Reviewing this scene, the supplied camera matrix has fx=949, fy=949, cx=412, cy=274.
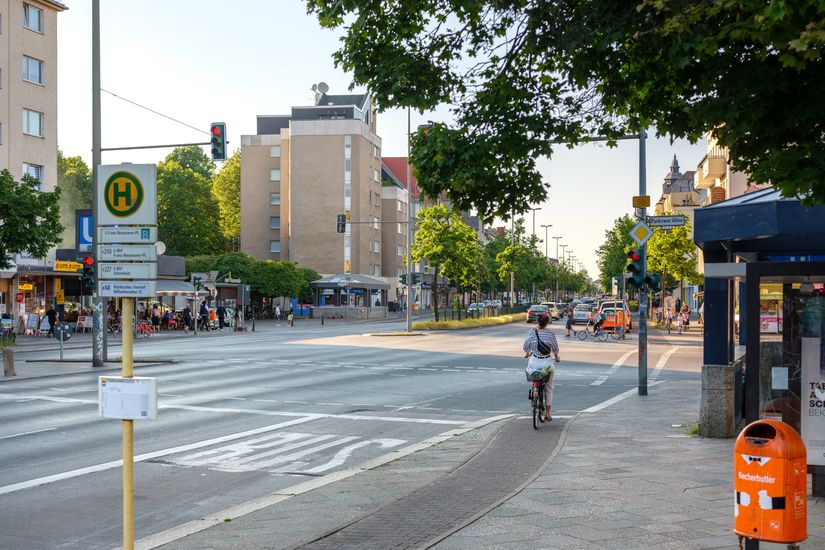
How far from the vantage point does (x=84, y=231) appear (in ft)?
102

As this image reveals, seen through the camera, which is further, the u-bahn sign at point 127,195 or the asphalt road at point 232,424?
the asphalt road at point 232,424

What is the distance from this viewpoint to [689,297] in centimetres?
10888

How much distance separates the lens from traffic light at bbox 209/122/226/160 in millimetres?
25125

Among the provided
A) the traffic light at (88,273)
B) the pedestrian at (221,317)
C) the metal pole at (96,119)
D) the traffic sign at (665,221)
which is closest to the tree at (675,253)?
the pedestrian at (221,317)

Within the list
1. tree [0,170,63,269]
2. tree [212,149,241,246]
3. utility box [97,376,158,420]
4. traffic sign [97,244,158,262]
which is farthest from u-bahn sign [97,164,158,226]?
tree [212,149,241,246]

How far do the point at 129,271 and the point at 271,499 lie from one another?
3.56 metres

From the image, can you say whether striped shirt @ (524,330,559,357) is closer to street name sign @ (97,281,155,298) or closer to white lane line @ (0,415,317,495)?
white lane line @ (0,415,317,495)

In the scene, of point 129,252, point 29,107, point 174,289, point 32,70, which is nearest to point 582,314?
point 174,289

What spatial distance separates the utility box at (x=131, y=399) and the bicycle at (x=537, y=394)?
8.57 m

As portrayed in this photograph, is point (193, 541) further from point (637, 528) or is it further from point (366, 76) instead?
point (366, 76)

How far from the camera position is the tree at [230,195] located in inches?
4245

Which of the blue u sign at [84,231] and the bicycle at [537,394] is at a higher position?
the blue u sign at [84,231]

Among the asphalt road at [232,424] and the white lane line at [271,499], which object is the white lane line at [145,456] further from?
the white lane line at [271,499]

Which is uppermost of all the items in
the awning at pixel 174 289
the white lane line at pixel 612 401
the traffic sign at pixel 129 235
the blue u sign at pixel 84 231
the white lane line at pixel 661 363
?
the blue u sign at pixel 84 231
